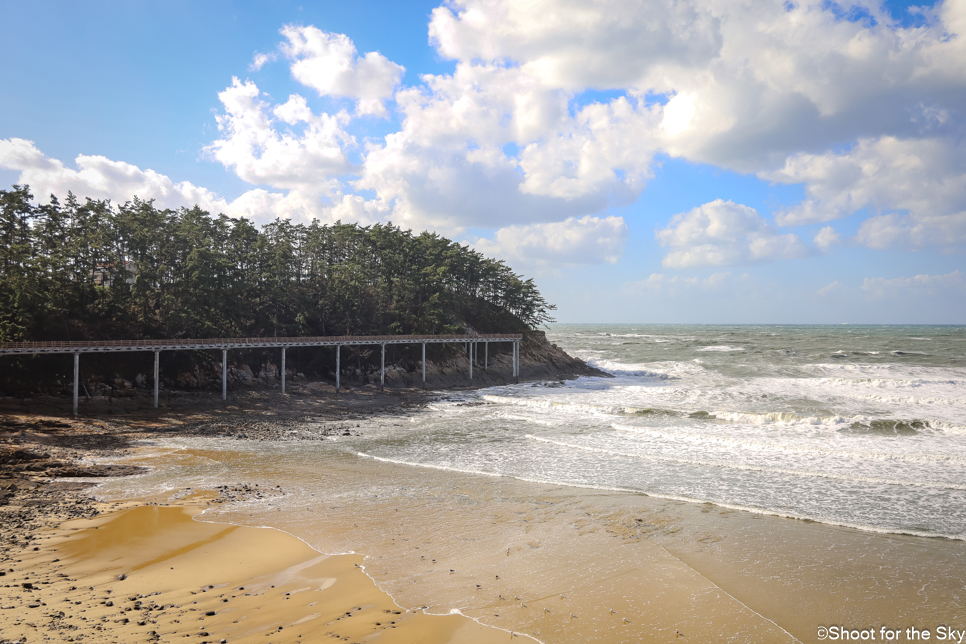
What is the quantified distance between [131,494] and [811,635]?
1519 centimetres

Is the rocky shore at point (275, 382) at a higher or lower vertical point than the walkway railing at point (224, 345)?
lower

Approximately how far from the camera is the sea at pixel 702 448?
13.7 meters

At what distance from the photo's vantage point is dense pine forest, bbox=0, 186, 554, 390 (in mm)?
28938

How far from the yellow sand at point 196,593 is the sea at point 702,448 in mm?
3162

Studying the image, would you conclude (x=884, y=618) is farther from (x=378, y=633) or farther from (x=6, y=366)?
(x=6, y=366)

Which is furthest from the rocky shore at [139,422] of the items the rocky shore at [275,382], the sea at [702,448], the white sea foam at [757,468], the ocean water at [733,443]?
the white sea foam at [757,468]

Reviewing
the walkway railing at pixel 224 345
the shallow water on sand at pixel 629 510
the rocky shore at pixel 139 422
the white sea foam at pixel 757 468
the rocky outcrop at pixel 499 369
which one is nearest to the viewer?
the shallow water on sand at pixel 629 510

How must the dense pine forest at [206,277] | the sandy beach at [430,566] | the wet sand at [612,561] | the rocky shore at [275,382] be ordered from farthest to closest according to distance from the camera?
the dense pine forest at [206,277], the rocky shore at [275,382], the wet sand at [612,561], the sandy beach at [430,566]

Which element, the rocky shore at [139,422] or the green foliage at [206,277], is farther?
the green foliage at [206,277]

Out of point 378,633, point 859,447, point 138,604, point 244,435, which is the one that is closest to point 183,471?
point 244,435

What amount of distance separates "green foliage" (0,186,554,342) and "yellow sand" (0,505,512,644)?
2360 cm

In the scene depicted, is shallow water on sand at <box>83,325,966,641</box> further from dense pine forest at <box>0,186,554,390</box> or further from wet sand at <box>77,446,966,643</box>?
dense pine forest at <box>0,186,554,390</box>

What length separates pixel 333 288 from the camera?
42375 millimetres

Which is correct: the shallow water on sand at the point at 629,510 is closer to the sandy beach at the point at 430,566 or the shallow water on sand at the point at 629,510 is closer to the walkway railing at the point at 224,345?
the sandy beach at the point at 430,566
